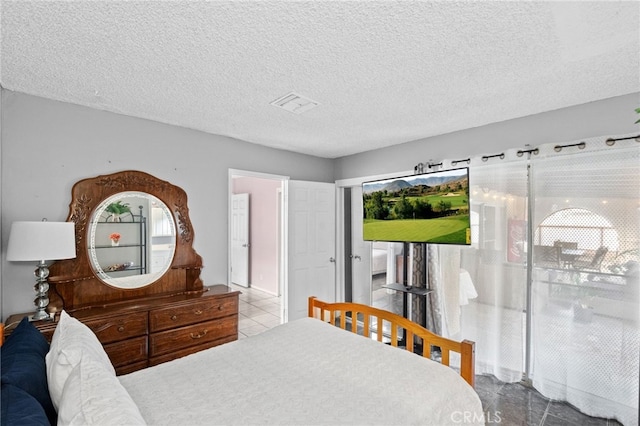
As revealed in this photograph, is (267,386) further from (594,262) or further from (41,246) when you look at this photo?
(594,262)

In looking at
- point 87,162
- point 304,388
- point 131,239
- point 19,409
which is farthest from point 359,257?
point 19,409

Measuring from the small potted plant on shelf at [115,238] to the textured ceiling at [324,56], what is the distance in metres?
1.08

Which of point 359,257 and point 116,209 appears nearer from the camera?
point 116,209

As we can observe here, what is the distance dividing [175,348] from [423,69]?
289 cm

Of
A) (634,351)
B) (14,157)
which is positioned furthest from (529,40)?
(14,157)

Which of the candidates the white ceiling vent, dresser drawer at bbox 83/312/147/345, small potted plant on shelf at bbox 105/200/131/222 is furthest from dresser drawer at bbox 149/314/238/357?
the white ceiling vent

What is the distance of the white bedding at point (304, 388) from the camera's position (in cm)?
130

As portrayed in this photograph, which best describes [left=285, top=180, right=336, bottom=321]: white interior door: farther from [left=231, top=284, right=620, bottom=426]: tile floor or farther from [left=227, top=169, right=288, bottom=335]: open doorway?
[left=231, top=284, right=620, bottom=426]: tile floor

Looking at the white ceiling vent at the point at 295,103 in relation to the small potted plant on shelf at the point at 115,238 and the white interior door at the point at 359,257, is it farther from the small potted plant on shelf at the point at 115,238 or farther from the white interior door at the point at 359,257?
the white interior door at the point at 359,257

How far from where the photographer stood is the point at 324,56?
1.77m

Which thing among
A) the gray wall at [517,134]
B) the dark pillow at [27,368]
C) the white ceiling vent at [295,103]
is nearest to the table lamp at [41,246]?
the dark pillow at [27,368]

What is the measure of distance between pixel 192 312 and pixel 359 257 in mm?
2531

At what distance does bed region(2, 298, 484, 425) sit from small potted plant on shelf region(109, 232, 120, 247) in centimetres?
126

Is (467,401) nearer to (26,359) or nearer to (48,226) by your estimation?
(26,359)
